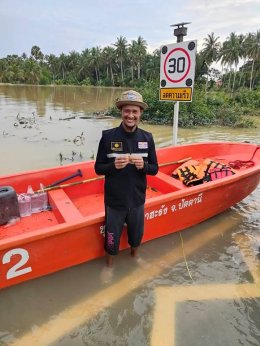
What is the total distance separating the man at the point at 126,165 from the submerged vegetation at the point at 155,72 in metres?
10.1

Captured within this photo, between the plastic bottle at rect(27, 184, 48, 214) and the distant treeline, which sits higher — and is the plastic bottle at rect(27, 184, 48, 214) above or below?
below

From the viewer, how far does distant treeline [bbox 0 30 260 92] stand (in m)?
43.1

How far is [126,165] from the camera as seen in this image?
2.74 m

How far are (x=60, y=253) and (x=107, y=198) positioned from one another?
2.37 feet

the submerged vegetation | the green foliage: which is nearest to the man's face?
the submerged vegetation

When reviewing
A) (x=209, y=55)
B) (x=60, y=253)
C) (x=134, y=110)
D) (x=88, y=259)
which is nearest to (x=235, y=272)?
(x=88, y=259)

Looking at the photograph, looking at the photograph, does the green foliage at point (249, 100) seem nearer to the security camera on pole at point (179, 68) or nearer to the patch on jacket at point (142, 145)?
the security camera on pole at point (179, 68)

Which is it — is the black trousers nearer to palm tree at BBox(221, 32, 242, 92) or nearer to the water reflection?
the water reflection

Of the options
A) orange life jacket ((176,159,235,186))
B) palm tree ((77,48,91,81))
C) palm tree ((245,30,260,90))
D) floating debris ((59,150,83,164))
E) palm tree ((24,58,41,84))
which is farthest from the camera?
palm tree ((77,48,91,81))

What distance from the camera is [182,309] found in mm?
2883

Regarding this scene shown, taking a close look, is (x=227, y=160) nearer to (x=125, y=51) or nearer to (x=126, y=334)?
(x=126, y=334)

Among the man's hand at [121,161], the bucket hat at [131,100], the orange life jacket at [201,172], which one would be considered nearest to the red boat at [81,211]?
the orange life jacket at [201,172]

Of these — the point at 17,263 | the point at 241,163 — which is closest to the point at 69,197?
the point at 17,263

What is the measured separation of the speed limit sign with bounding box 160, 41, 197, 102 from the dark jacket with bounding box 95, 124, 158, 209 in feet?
7.58
